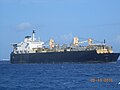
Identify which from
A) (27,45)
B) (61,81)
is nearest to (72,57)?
(27,45)

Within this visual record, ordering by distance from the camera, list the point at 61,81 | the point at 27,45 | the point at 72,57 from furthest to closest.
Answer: the point at 27,45 → the point at 72,57 → the point at 61,81

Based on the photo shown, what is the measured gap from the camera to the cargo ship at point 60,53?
374ft

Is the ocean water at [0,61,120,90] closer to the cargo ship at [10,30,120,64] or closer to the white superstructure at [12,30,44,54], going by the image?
the cargo ship at [10,30,120,64]

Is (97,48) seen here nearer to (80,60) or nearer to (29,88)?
(80,60)

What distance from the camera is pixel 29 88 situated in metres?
39.2

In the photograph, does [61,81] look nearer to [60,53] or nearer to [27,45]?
[60,53]

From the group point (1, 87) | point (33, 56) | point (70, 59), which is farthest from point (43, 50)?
point (1, 87)

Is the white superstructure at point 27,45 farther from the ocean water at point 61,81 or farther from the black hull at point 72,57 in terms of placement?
the ocean water at point 61,81

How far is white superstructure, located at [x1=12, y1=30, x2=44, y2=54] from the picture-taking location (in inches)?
5395

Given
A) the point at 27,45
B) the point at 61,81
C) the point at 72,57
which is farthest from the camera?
the point at 27,45

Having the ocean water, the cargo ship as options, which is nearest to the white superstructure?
the cargo ship

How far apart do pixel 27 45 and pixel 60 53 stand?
22765 mm

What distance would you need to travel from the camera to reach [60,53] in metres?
119

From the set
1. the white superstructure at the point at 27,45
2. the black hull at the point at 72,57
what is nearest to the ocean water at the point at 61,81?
the black hull at the point at 72,57
